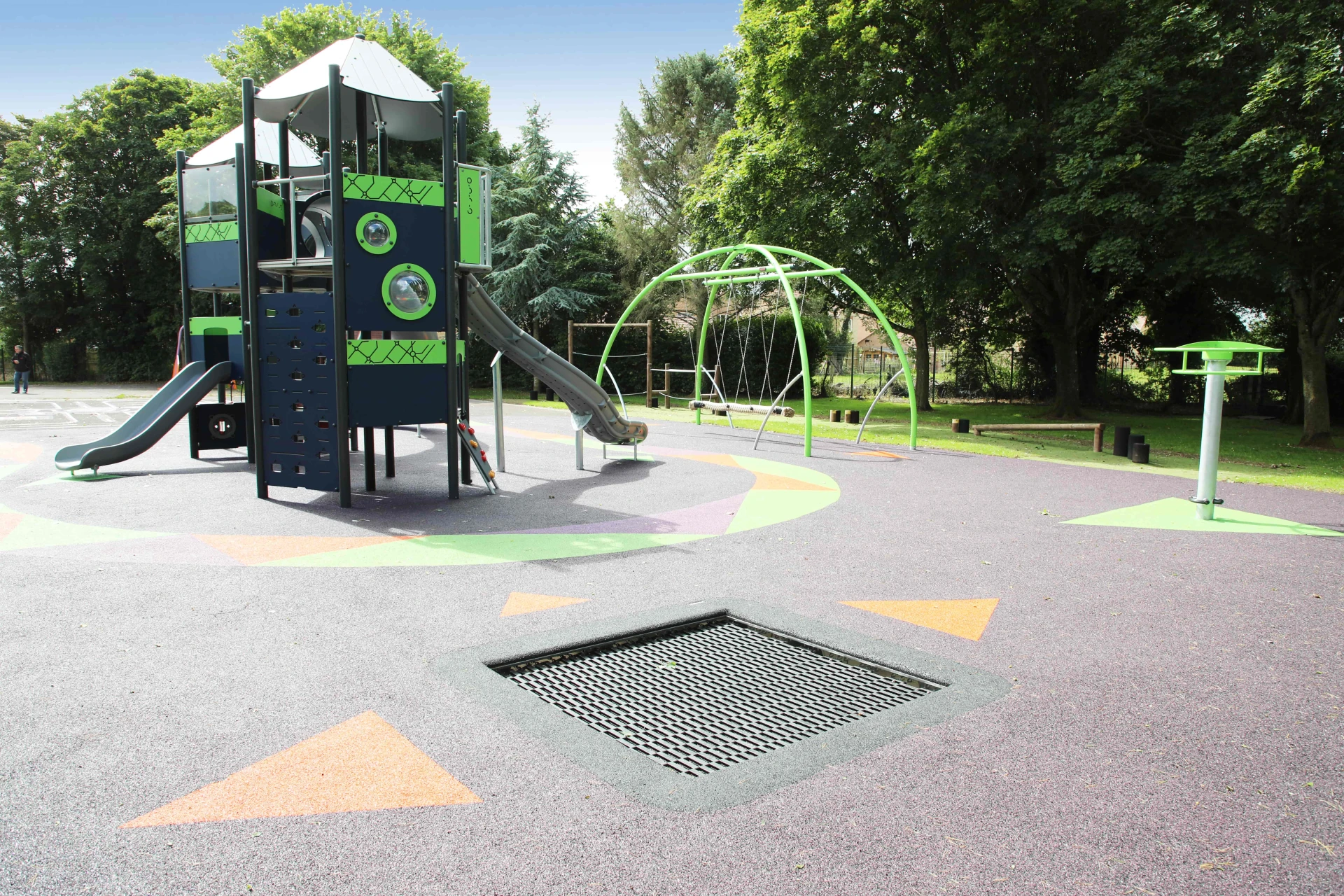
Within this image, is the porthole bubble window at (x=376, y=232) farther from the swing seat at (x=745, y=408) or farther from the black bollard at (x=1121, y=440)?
the black bollard at (x=1121, y=440)

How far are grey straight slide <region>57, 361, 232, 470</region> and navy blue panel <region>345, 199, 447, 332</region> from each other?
390 cm

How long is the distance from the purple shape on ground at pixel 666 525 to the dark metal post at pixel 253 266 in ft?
9.69

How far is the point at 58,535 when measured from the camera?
6520 millimetres

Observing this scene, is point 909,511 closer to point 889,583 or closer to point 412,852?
point 889,583

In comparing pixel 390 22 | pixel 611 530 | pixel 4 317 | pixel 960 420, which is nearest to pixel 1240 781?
pixel 611 530

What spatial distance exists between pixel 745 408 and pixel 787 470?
11.6 feet

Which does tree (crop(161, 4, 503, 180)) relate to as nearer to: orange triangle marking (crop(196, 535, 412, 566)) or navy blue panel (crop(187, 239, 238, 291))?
navy blue panel (crop(187, 239, 238, 291))

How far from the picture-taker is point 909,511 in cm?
788

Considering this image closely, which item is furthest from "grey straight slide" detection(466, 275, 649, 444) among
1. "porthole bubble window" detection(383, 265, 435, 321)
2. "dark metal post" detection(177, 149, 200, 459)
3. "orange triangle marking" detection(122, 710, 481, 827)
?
"orange triangle marking" detection(122, 710, 481, 827)

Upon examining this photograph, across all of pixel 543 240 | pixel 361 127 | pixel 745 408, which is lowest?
pixel 745 408

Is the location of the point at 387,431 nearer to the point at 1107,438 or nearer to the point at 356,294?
the point at 356,294

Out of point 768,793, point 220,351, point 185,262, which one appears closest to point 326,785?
point 768,793

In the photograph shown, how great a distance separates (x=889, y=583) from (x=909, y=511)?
2.65 m

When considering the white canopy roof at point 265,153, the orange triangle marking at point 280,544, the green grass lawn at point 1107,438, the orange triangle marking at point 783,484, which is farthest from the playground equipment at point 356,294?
the green grass lawn at point 1107,438
